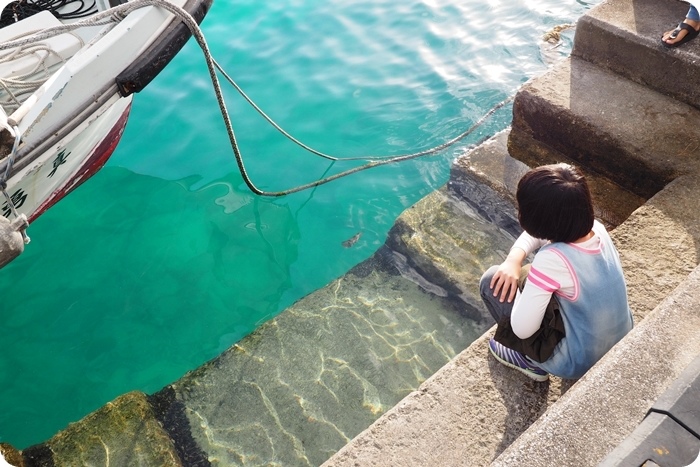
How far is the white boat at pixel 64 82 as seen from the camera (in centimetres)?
361

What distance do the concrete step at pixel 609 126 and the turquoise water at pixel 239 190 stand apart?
1530 millimetres

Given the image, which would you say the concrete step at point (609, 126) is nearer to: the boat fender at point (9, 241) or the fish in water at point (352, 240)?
the fish in water at point (352, 240)

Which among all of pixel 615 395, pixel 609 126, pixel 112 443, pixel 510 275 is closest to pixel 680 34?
pixel 609 126

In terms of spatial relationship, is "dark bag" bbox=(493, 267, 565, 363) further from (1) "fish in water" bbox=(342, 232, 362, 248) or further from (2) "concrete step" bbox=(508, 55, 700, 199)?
(1) "fish in water" bbox=(342, 232, 362, 248)

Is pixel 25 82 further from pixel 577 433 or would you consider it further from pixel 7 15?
pixel 577 433

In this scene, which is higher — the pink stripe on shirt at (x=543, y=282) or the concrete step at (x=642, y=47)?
the pink stripe on shirt at (x=543, y=282)

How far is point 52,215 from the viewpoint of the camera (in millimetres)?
5258

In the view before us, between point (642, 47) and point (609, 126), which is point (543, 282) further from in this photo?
point (642, 47)

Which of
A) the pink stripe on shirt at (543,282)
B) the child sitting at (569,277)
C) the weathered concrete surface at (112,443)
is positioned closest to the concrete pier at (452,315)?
the weathered concrete surface at (112,443)

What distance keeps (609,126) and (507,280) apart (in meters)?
1.66

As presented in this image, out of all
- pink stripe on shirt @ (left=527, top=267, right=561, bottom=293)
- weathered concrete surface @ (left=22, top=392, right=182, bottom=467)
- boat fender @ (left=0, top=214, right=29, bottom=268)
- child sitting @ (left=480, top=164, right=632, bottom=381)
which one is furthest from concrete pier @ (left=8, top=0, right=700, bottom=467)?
boat fender @ (left=0, top=214, right=29, bottom=268)

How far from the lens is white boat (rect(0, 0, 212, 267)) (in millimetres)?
3605

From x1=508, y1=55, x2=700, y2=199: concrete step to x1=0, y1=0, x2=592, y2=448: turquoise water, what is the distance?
1.53 metres

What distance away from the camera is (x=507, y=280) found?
233 cm
